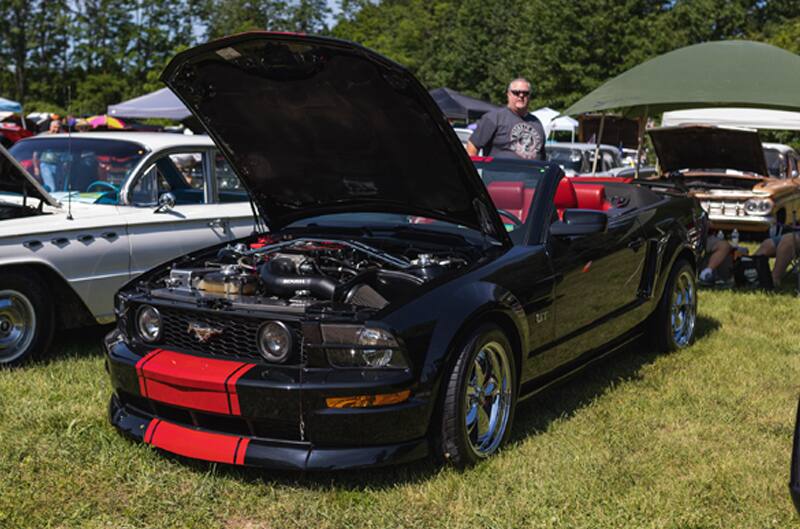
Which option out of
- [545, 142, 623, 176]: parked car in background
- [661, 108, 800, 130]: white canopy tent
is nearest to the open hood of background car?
[545, 142, 623, 176]: parked car in background

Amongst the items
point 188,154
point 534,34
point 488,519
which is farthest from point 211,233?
point 534,34

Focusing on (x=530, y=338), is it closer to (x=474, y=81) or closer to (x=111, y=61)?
(x=474, y=81)

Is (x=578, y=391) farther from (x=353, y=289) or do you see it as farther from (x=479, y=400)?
(x=353, y=289)

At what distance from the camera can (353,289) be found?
12.2ft

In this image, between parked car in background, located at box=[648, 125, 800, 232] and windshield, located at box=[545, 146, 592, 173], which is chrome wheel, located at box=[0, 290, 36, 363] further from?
windshield, located at box=[545, 146, 592, 173]

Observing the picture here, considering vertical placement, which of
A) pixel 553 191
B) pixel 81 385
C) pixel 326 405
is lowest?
pixel 81 385

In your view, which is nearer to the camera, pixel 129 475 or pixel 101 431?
pixel 129 475

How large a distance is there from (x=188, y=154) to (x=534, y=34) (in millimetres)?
34991

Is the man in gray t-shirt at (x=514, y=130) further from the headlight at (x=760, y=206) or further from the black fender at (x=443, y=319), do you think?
the headlight at (x=760, y=206)

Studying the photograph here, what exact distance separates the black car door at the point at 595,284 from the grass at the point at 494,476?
39 cm

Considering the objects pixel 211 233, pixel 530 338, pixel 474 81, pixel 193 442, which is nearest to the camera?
pixel 193 442

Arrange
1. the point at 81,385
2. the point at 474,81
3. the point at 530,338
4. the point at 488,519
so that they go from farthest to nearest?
the point at 474,81, the point at 81,385, the point at 530,338, the point at 488,519

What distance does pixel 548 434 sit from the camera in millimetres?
4359

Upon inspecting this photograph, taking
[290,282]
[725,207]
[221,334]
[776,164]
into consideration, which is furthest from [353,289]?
[776,164]
